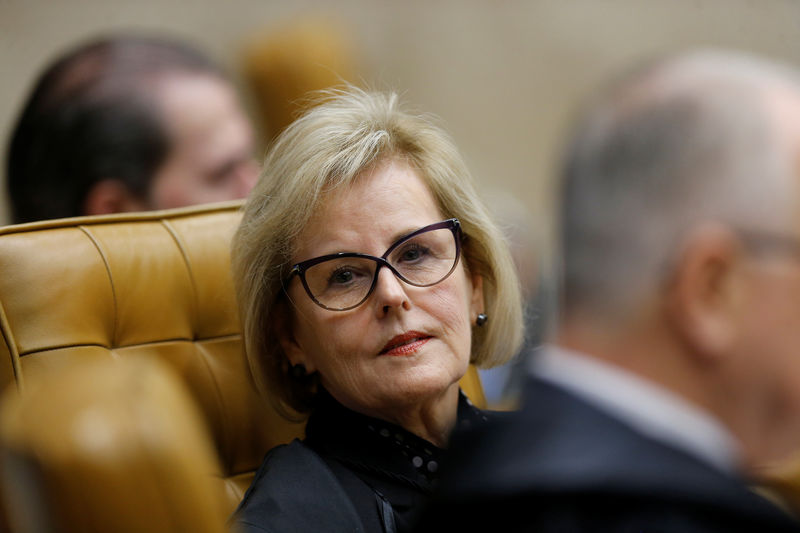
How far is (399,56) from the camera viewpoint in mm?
5266

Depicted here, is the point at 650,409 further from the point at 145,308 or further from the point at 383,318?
the point at 145,308

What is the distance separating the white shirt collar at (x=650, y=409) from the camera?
1.02 m

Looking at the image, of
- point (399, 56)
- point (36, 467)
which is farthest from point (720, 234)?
point (399, 56)

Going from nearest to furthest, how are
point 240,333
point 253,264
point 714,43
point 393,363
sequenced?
point 393,363 → point 253,264 → point 240,333 → point 714,43

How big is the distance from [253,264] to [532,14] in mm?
3853

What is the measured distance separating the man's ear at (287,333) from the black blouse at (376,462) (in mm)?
115

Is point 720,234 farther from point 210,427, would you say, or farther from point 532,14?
point 532,14

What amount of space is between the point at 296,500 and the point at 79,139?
1.40 m

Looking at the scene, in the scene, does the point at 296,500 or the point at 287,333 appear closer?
the point at 296,500

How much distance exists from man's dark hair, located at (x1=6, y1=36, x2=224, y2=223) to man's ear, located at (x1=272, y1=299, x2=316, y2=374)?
2.91 feet

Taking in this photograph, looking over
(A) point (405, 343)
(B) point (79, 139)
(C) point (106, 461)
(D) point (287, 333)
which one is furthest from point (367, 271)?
(B) point (79, 139)

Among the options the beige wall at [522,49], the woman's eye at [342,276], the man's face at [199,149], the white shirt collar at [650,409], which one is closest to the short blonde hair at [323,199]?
the woman's eye at [342,276]

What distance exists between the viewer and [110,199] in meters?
2.59

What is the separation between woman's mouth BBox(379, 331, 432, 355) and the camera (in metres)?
1.74
